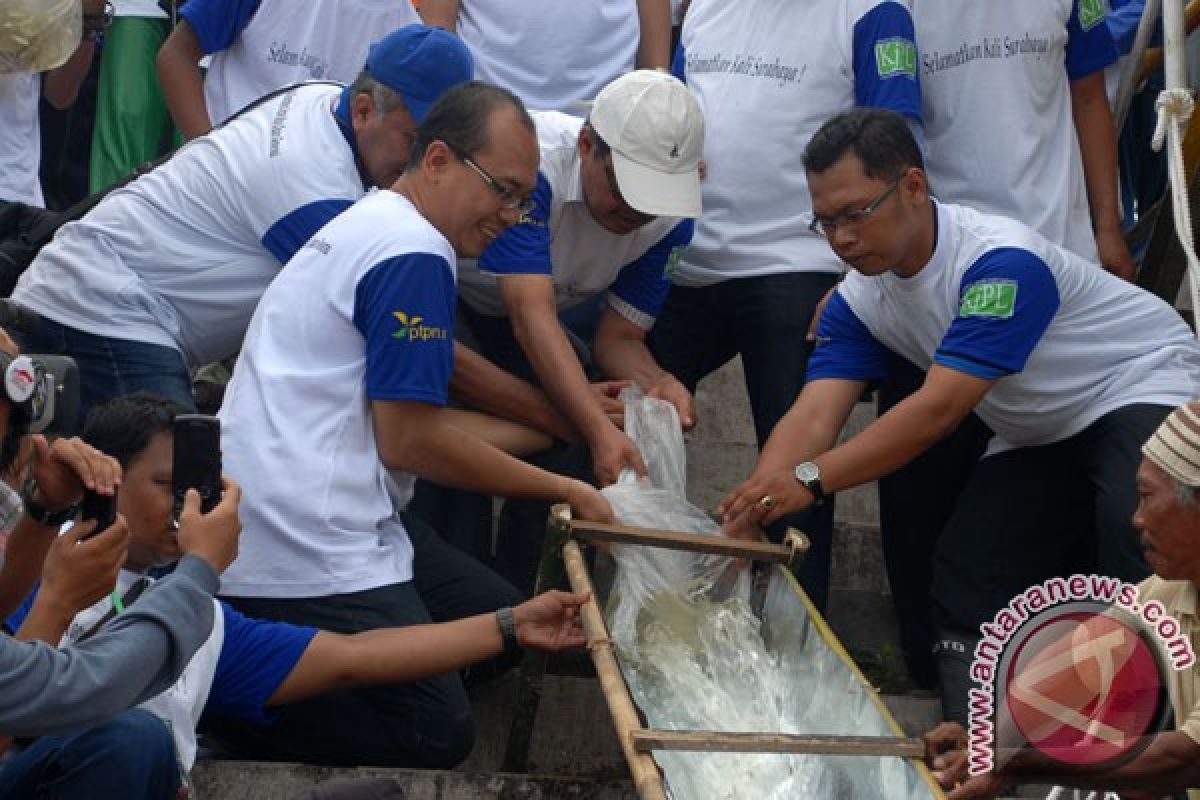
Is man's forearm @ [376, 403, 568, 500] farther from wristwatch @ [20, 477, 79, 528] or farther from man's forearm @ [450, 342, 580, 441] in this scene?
wristwatch @ [20, 477, 79, 528]

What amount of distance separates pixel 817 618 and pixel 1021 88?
2070mm

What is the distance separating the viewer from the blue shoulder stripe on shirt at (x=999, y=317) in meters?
4.36

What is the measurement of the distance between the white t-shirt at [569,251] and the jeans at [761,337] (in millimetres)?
245

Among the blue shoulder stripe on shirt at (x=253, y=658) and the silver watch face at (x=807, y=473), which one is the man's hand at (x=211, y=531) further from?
the silver watch face at (x=807, y=473)

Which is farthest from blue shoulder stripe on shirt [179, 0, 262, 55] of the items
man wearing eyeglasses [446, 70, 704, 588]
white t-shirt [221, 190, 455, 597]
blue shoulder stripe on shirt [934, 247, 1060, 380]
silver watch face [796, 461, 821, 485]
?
blue shoulder stripe on shirt [934, 247, 1060, 380]

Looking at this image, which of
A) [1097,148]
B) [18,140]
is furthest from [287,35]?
[1097,148]

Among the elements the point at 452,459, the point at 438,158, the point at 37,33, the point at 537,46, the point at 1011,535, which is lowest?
the point at 1011,535

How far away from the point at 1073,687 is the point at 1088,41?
2.95m

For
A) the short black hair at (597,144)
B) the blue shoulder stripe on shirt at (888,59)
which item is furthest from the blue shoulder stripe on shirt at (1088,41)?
the short black hair at (597,144)

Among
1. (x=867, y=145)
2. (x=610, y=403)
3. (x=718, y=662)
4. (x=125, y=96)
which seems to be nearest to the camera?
(x=718, y=662)

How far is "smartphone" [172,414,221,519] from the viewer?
3.10 metres

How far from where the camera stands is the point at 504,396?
458cm

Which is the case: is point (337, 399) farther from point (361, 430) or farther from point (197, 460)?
point (197, 460)

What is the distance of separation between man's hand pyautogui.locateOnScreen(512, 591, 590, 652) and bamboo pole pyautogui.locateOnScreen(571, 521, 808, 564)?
0.26 m
